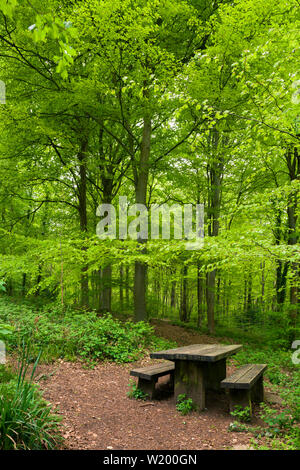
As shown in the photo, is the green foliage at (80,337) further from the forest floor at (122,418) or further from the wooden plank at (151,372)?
the wooden plank at (151,372)

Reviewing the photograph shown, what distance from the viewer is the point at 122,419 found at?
3.88 metres

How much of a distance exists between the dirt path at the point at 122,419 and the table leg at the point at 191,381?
189 millimetres

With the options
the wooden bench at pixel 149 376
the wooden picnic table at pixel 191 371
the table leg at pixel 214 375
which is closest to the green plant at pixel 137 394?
the wooden bench at pixel 149 376

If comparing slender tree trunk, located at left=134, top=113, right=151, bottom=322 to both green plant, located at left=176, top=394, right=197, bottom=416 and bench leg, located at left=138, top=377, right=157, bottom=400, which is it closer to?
bench leg, located at left=138, top=377, right=157, bottom=400

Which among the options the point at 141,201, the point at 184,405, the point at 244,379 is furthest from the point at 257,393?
the point at 141,201

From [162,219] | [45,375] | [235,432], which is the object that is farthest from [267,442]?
[162,219]

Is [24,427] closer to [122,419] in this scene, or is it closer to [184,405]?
[122,419]

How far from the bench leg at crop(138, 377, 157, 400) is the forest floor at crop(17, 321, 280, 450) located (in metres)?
0.13

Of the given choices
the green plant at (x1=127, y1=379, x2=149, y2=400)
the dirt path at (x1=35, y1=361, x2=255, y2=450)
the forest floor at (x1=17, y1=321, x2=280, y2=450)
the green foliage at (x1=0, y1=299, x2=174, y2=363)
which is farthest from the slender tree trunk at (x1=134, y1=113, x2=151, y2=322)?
the green plant at (x1=127, y1=379, x2=149, y2=400)

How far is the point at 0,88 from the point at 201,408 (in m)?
9.07

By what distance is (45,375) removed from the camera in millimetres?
4957

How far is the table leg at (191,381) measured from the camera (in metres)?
4.27
